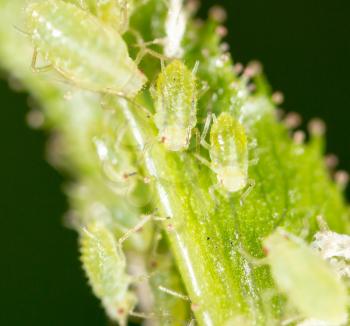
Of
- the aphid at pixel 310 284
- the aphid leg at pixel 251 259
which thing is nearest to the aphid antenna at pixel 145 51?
the aphid leg at pixel 251 259

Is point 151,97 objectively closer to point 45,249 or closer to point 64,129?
point 64,129

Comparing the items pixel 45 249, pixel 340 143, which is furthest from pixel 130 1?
pixel 340 143

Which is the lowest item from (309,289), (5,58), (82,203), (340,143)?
(309,289)

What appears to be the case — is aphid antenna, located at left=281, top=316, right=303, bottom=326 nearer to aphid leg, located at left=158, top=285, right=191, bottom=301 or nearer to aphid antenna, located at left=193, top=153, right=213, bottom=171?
aphid leg, located at left=158, top=285, right=191, bottom=301

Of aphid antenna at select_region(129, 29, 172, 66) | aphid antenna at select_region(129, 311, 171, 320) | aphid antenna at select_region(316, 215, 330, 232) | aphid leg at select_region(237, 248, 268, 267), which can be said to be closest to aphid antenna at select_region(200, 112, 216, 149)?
aphid antenna at select_region(129, 29, 172, 66)

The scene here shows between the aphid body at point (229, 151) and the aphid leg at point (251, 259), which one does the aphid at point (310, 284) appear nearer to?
the aphid leg at point (251, 259)
